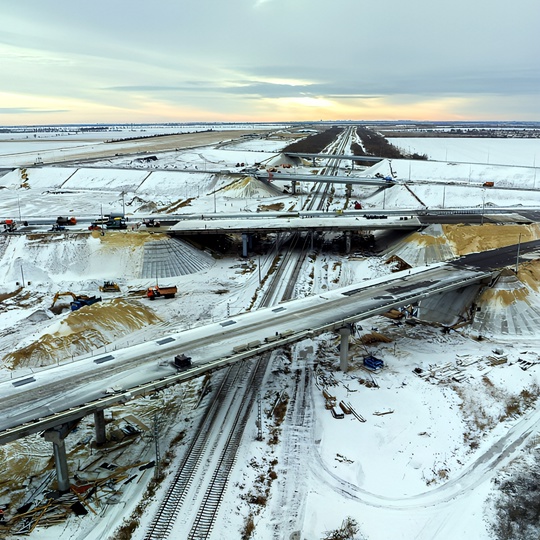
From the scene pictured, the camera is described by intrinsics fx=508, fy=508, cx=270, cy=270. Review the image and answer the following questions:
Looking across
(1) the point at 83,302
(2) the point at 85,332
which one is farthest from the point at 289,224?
(2) the point at 85,332

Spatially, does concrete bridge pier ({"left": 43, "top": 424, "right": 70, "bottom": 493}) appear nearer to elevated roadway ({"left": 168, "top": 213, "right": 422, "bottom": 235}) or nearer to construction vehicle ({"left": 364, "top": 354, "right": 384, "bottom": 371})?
construction vehicle ({"left": 364, "top": 354, "right": 384, "bottom": 371})

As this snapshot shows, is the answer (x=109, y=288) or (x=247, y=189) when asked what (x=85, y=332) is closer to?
(x=109, y=288)

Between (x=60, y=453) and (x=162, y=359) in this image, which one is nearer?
(x=60, y=453)

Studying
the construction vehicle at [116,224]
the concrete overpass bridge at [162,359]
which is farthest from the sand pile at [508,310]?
the construction vehicle at [116,224]

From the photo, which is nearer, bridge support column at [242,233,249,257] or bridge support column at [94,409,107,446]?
bridge support column at [94,409,107,446]

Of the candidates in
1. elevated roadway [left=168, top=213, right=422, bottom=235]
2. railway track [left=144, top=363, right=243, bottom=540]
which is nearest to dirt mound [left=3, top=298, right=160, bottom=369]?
railway track [left=144, top=363, right=243, bottom=540]
